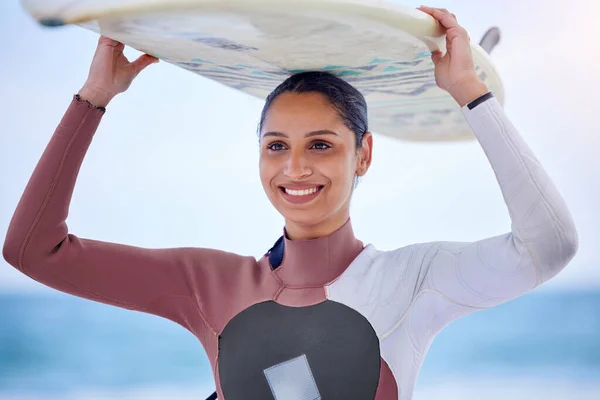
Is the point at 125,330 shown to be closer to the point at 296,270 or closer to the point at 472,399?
the point at 472,399

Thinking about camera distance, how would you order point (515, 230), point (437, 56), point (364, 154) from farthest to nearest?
point (364, 154)
point (437, 56)
point (515, 230)

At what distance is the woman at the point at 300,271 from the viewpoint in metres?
1.42

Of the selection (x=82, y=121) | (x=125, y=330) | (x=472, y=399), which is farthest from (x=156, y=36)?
(x=125, y=330)

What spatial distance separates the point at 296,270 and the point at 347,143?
262mm

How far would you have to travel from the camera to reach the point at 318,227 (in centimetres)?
155

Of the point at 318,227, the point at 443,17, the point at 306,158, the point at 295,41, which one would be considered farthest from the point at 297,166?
the point at 443,17

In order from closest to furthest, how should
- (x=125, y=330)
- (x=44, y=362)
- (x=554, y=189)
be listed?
(x=554, y=189) → (x=44, y=362) → (x=125, y=330)

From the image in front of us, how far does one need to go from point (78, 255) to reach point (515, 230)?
0.79 meters

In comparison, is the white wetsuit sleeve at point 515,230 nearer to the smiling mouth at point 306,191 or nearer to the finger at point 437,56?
the finger at point 437,56

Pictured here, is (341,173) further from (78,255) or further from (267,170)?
(78,255)

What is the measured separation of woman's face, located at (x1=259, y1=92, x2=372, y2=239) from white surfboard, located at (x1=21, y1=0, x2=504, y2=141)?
3.2 inches

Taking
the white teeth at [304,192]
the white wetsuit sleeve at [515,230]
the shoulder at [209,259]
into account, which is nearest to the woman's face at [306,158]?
the white teeth at [304,192]

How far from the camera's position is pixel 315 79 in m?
1.52

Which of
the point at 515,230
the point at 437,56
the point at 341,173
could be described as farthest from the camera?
the point at 341,173
